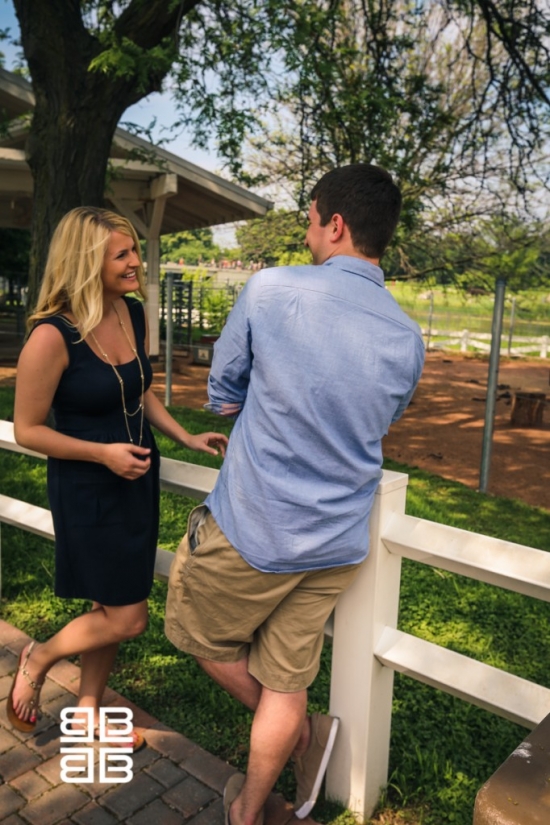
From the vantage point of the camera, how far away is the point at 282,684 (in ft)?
7.03

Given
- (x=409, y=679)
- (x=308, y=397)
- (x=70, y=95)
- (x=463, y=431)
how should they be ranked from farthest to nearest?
1. (x=463, y=431)
2. (x=70, y=95)
3. (x=409, y=679)
4. (x=308, y=397)

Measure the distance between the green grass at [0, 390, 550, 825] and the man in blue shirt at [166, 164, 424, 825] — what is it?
67 centimetres

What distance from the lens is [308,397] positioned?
1901mm

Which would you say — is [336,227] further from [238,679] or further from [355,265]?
[238,679]

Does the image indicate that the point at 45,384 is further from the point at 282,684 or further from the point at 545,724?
the point at 545,724

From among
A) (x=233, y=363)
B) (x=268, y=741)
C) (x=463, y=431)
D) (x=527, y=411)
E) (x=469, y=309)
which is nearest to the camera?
(x=233, y=363)

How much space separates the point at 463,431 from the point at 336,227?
983cm

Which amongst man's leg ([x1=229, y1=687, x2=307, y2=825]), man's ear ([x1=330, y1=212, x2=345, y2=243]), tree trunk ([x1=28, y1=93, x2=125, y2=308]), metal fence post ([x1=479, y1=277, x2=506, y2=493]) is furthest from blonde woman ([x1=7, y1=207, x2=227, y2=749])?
metal fence post ([x1=479, y1=277, x2=506, y2=493])

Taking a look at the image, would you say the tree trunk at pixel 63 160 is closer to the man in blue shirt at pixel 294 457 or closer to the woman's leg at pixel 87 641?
the woman's leg at pixel 87 641

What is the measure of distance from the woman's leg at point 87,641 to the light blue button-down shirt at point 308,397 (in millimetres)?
738

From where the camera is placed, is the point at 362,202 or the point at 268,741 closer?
the point at 362,202
